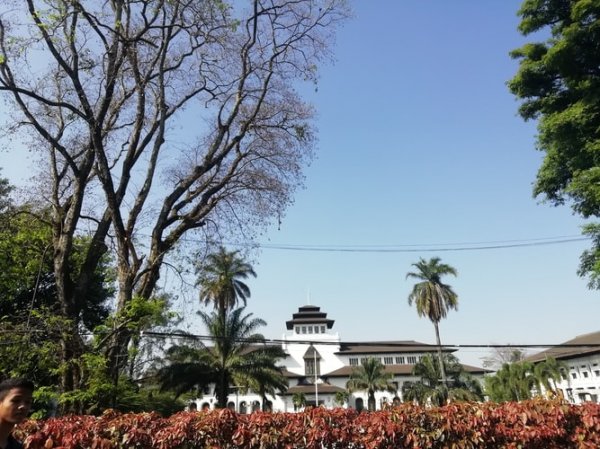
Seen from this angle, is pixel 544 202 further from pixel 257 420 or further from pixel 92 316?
pixel 92 316

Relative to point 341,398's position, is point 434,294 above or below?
above

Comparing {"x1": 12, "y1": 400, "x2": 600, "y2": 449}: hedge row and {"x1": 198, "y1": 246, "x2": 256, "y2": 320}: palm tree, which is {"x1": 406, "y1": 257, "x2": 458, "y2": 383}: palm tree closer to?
{"x1": 198, "y1": 246, "x2": 256, "y2": 320}: palm tree

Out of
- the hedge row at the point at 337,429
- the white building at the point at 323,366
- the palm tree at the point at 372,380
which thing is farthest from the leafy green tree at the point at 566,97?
the white building at the point at 323,366

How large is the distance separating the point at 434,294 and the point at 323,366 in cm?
2201

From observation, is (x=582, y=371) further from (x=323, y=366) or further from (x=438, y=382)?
(x=323, y=366)

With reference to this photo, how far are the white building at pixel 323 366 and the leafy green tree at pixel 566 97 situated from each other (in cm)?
3377

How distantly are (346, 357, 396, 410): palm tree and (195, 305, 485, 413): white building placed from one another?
13.2 ft

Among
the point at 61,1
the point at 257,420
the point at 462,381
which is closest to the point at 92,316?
the point at 61,1

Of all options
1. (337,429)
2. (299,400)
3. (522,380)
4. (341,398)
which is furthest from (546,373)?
(337,429)

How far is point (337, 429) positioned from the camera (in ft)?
17.9

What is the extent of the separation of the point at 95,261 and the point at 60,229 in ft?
4.67

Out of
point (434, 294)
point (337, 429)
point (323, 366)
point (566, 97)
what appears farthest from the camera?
point (323, 366)

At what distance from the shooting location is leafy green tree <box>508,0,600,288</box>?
44.5 feet

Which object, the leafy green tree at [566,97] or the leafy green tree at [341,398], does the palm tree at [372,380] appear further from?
the leafy green tree at [566,97]
